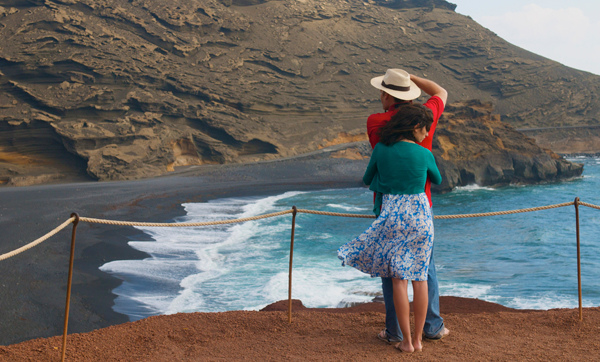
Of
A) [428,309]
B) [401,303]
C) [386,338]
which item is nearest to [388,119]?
[401,303]

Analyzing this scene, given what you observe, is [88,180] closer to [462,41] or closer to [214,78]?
[214,78]

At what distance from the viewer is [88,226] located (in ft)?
37.6

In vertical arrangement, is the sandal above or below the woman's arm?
below

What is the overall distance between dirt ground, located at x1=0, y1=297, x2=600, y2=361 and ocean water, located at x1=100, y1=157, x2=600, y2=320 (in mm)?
3252

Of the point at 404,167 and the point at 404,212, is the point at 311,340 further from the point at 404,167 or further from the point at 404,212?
the point at 404,167

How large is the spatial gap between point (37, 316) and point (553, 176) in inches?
1021

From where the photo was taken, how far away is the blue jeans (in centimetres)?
A: 279

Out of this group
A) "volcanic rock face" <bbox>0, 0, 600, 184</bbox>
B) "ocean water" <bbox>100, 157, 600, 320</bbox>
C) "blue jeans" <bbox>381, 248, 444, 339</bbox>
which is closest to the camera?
"blue jeans" <bbox>381, 248, 444, 339</bbox>

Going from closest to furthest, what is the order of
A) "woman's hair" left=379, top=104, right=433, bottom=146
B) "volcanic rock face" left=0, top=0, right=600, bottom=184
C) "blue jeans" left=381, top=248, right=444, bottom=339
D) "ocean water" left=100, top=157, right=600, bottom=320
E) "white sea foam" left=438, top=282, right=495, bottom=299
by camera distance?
1. "woman's hair" left=379, top=104, right=433, bottom=146
2. "blue jeans" left=381, top=248, right=444, bottom=339
3. "ocean water" left=100, top=157, right=600, bottom=320
4. "white sea foam" left=438, top=282, right=495, bottom=299
5. "volcanic rock face" left=0, top=0, right=600, bottom=184

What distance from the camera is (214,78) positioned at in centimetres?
3206

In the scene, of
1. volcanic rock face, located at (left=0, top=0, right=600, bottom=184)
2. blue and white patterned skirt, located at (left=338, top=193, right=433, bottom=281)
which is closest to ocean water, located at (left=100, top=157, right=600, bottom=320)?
blue and white patterned skirt, located at (left=338, top=193, right=433, bottom=281)

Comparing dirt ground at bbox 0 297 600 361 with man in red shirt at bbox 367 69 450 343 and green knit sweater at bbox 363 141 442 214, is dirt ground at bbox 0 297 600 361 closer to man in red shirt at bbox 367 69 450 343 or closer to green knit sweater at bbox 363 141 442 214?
man in red shirt at bbox 367 69 450 343

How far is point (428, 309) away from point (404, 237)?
23.0 inches

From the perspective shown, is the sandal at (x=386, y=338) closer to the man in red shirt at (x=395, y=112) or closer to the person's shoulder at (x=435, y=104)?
the man in red shirt at (x=395, y=112)
